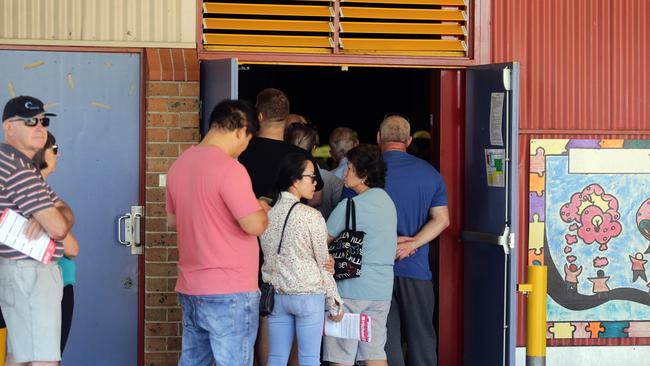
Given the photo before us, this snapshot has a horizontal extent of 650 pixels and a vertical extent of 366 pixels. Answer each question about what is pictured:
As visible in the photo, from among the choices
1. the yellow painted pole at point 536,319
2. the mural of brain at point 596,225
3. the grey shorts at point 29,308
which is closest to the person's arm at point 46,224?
the grey shorts at point 29,308

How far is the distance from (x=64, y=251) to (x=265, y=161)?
157 centimetres

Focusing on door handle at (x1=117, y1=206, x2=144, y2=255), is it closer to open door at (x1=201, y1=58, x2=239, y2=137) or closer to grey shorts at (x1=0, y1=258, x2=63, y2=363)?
open door at (x1=201, y1=58, x2=239, y2=137)

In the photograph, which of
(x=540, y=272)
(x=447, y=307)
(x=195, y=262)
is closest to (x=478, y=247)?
(x=447, y=307)

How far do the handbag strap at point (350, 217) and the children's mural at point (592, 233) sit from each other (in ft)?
5.87

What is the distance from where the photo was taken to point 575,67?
8195mm

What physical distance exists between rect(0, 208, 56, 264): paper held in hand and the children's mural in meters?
3.78

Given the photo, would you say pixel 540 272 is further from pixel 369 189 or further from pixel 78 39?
pixel 78 39

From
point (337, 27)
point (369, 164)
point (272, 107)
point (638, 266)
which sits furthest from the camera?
point (638, 266)

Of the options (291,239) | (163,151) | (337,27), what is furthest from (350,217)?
(337,27)

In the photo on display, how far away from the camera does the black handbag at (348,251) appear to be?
6848 millimetres

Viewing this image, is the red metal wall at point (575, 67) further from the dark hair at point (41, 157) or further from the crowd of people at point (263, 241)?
the dark hair at point (41, 157)

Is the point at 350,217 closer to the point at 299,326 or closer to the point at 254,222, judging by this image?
the point at 299,326

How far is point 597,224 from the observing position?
8.20 meters

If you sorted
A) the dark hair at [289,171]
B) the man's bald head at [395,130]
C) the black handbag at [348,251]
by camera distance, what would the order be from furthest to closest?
the man's bald head at [395,130], the black handbag at [348,251], the dark hair at [289,171]
